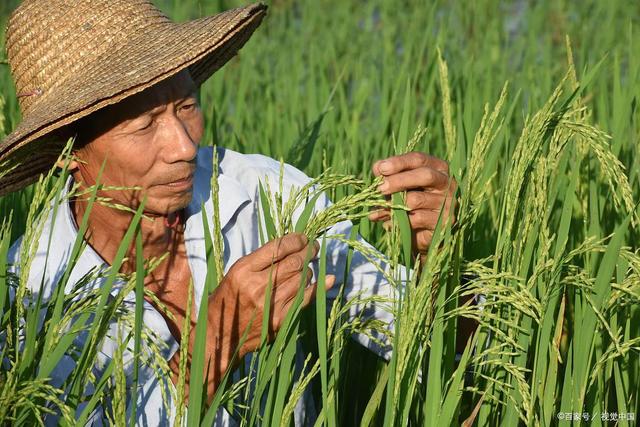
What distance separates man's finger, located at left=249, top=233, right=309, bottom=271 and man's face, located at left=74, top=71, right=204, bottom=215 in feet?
1.38

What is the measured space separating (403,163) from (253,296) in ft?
1.08

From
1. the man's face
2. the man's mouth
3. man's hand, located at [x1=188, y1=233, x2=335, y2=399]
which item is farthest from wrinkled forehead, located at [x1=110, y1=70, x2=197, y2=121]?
man's hand, located at [x1=188, y1=233, x2=335, y2=399]

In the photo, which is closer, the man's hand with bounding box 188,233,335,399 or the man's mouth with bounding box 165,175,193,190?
the man's hand with bounding box 188,233,335,399

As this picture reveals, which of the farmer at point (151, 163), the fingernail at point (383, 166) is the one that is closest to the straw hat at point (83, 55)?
the farmer at point (151, 163)

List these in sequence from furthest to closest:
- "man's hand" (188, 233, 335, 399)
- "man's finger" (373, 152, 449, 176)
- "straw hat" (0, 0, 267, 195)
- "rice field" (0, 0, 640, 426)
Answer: "straw hat" (0, 0, 267, 195) → "man's finger" (373, 152, 449, 176) → "man's hand" (188, 233, 335, 399) → "rice field" (0, 0, 640, 426)

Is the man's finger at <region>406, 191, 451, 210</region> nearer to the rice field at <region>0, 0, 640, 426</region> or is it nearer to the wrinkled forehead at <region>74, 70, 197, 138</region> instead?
the rice field at <region>0, 0, 640, 426</region>

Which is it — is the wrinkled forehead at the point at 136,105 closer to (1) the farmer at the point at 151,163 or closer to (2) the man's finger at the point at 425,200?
(1) the farmer at the point at 151,163

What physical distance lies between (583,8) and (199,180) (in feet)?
10.8

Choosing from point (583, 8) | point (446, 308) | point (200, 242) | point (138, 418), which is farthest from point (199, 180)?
point (583, 8)

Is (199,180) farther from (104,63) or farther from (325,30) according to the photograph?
(325,30)

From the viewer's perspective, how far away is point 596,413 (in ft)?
5.90

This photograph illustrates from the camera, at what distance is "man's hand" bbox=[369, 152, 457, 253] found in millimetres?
1755

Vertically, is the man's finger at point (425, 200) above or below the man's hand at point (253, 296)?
above

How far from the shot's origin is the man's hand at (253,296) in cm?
165
